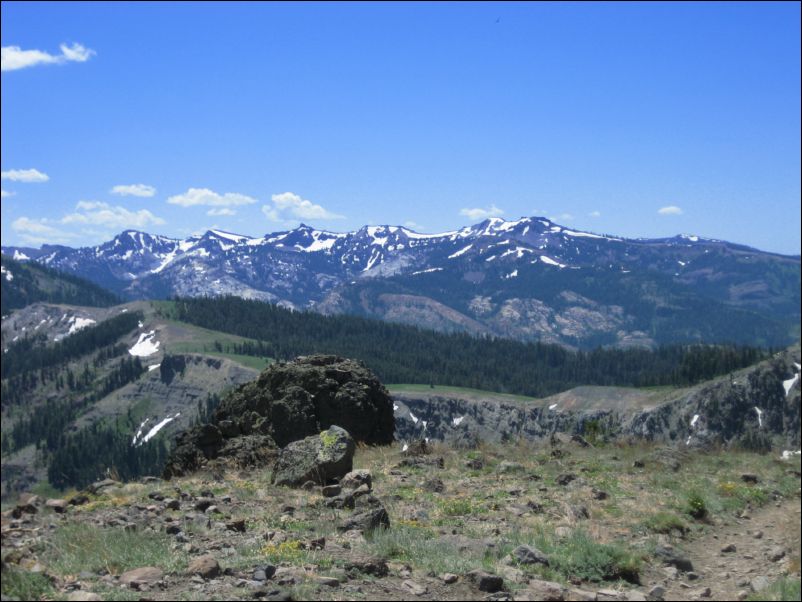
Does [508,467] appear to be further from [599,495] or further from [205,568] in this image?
[205,568]

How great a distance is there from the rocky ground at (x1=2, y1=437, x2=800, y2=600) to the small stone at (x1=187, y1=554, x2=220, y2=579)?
0.02 m

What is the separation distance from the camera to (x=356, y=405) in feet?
80.5

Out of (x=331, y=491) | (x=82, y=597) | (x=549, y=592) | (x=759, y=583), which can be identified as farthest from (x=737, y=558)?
(x=82, y=597)

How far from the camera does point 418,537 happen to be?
11.5 m

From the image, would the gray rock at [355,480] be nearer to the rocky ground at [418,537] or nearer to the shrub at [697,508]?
the rocky ground at [418,537]

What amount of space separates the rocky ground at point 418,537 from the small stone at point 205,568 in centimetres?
2

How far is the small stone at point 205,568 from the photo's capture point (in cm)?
864

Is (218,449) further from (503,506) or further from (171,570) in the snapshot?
(171,570)

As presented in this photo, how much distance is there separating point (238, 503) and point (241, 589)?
6269mm

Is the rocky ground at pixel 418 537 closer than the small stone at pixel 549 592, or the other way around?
the small stone at pixel 549 592

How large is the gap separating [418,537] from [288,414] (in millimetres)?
12622

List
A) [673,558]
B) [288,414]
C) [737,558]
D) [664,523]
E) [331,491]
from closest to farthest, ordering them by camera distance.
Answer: [673,558]
[737,558]
[664,523]
[331,491]
[288,414]

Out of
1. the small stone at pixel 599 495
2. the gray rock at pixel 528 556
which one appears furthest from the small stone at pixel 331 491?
the small stone at pixel 599 495

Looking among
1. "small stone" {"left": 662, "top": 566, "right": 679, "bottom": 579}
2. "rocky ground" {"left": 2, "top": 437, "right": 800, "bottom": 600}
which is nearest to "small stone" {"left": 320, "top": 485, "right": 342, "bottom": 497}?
"rocky ground" {"left": 2, "top": 437, "right": 800, "bottom": 600}
